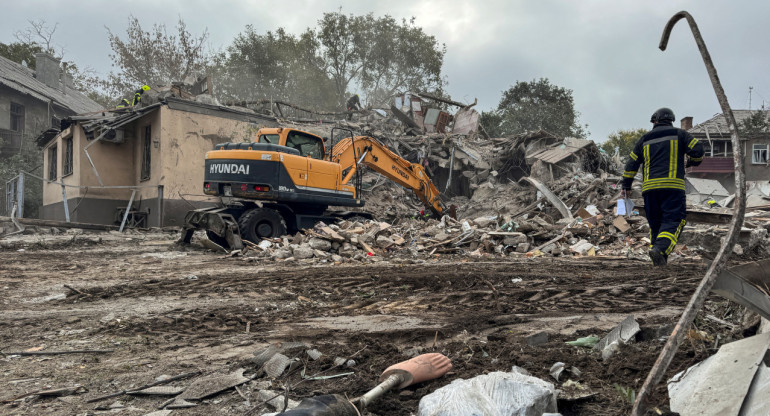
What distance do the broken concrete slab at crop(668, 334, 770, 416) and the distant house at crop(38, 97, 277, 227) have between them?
15393 millimetres

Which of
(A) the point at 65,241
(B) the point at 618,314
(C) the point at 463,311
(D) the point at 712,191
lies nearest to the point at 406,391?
(C) the point at 463,311

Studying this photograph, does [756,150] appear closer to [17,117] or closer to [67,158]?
[67,158]

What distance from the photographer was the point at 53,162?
1945 centimetres

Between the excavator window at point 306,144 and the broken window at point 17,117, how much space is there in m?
23.4

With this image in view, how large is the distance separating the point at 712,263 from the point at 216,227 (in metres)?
9.82

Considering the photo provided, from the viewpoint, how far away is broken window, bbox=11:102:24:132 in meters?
26.7

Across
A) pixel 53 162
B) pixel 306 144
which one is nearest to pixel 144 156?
pixel 53 162

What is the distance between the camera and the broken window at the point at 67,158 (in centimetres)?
1753

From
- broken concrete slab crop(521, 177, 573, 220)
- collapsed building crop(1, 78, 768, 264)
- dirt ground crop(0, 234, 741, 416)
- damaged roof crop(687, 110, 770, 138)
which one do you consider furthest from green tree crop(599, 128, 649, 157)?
dirt ground crop(0, 234, 741, 416)

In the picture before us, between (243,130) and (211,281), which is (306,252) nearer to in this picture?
(211,281)

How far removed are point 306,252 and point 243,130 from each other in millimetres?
9256

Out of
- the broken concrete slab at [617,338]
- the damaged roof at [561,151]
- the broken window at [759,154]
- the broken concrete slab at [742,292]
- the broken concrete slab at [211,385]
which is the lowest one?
the broken concrete slab at [211,385]

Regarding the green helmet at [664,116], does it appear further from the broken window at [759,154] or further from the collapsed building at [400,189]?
the broken window at [759,154]

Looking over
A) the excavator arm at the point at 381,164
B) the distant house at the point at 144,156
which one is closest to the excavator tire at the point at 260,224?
the excavator arm at the point at 381,164
